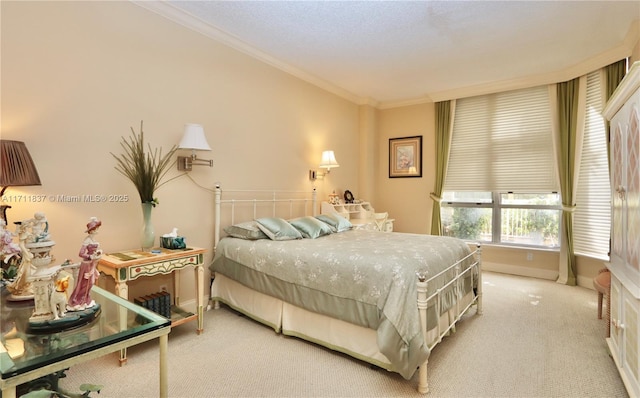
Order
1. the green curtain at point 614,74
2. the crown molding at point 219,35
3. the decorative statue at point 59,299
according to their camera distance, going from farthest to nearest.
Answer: the green curtain at point 614,74
the crown molding at point 219,35
the decorative statue at point 59,299

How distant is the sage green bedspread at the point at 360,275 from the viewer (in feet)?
6.34

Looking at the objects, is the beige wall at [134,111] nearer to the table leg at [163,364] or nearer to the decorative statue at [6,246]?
the decorative statue at [6,246]

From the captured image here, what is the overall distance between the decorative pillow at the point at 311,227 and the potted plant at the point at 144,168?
1.35 m

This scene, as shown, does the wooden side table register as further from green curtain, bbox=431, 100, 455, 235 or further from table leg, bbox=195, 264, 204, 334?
green curtain, bbox=431, 100, 455, 235

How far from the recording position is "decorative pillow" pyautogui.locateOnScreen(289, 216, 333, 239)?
331cm

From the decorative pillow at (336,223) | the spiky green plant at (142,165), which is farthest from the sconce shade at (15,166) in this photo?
the decorative pillow at (336,223)

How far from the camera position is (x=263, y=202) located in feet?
12.6

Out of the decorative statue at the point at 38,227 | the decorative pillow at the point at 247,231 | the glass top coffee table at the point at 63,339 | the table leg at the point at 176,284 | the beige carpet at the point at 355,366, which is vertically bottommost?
the beige carpet at the point at 355,366

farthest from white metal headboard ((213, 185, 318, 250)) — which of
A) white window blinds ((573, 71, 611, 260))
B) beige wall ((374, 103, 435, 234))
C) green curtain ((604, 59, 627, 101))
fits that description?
green curtain ((604, 59, 627, 101))

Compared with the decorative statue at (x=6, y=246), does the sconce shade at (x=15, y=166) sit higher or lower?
higher

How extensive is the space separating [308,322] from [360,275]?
663mm

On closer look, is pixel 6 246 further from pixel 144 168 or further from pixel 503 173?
pixel 503 173

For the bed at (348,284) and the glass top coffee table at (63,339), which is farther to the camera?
the bed at (348,284)

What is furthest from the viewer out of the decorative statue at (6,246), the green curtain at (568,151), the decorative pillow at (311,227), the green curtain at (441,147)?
the green curtain at (441,147)
